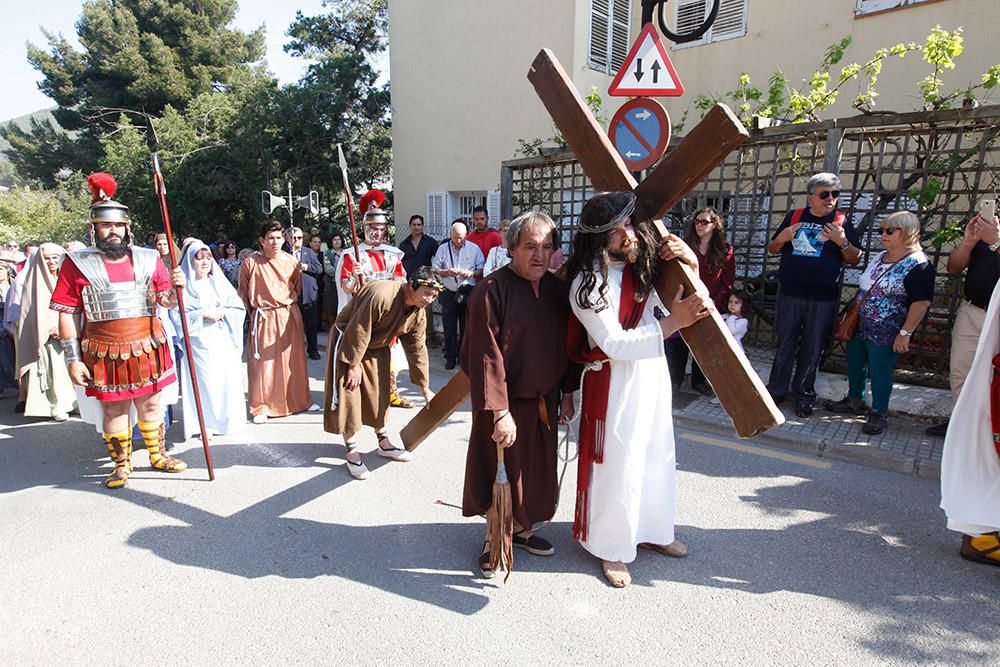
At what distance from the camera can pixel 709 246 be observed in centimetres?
558

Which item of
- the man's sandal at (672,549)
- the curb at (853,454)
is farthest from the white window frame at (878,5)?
the man's sandal at (672,549)

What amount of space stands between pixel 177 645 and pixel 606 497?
6.50ft

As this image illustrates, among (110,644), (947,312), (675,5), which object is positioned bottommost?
(110,644)

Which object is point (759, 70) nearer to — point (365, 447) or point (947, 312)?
point (947, 312)

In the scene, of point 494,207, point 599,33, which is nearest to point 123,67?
point 494,207

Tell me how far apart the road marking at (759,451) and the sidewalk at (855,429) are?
156mm

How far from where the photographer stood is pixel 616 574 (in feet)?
9.63

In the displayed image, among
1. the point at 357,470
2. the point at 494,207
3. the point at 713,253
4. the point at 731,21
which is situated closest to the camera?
the point at 357,470

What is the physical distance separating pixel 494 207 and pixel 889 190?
23.3 feet

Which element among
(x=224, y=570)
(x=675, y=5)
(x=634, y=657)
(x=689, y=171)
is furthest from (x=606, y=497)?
(x=675, y=5)

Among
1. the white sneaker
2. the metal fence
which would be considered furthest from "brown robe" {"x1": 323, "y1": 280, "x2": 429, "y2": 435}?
the metal fence

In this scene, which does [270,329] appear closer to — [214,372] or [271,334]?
[271,334]

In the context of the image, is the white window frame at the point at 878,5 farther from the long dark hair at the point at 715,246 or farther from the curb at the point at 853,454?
the curb at the point at 853,454

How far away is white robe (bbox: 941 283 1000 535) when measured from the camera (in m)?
3.02
